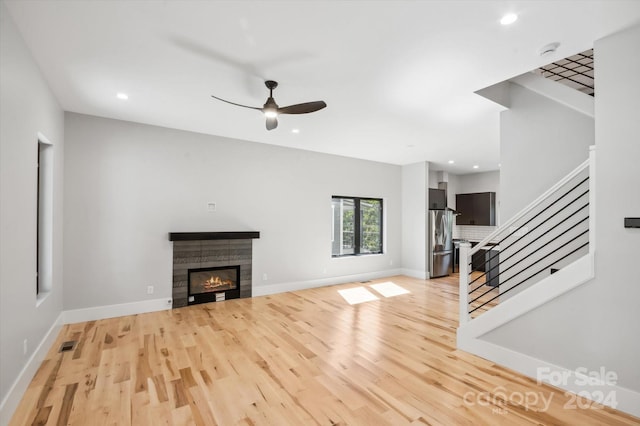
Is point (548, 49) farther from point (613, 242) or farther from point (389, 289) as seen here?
point (389, 289)

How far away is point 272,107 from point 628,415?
3888 mm

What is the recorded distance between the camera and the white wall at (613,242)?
85.6 inches

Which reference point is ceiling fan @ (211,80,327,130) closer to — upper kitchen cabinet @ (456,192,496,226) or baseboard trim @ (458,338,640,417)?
baseboard trim @ (458,338,640,417)

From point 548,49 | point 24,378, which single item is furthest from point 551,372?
point 24,378

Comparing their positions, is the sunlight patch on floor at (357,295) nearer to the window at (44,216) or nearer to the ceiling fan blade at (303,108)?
the ceiling fan blade at (303,108)

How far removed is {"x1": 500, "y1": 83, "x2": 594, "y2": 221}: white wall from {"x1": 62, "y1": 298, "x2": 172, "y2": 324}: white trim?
5.22m

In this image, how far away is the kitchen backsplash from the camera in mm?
8719

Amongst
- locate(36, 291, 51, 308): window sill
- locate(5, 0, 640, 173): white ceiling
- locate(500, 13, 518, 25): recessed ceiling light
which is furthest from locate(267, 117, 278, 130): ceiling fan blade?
locate(36, 291, 51, 308): window sill

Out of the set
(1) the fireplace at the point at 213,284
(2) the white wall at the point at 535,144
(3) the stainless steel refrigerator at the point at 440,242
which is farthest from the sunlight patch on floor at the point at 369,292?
(2) the white wall at the point at 535,144

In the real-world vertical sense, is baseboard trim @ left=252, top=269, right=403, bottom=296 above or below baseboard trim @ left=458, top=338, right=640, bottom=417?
below

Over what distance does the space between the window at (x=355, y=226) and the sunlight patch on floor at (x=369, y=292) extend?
104 centimetres

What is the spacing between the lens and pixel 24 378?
2422mm

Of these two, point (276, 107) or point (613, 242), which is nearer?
point (613, 242)

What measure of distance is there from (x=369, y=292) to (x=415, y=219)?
2.59 metres
